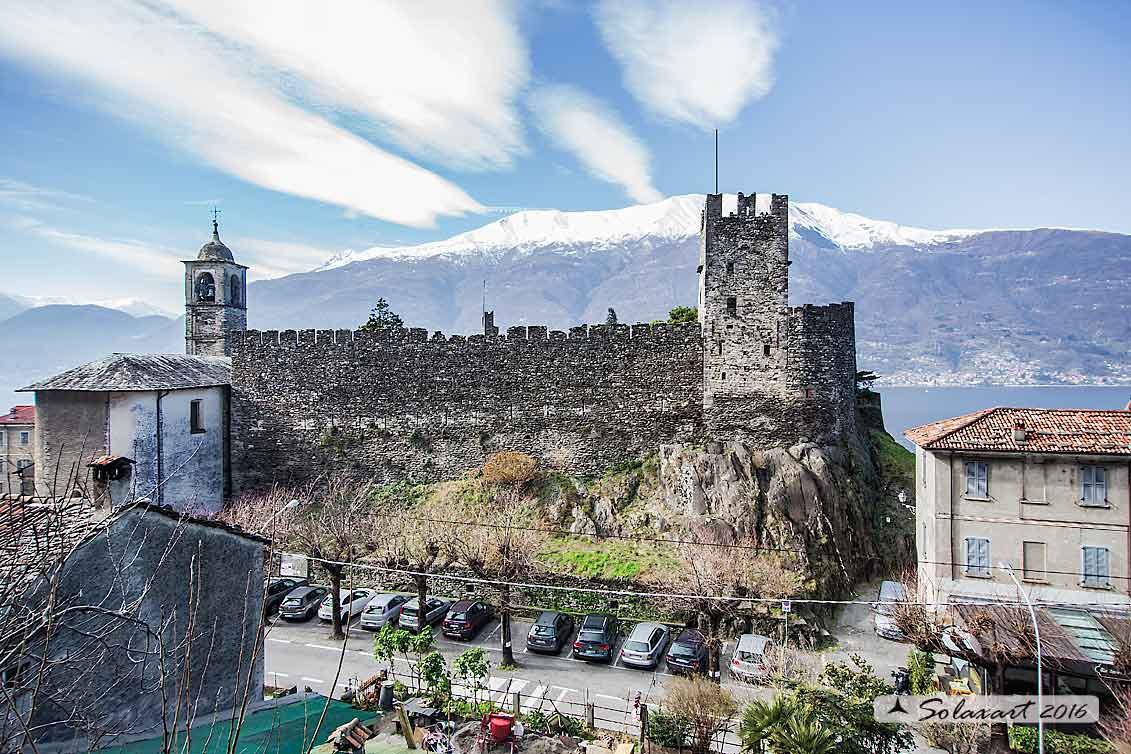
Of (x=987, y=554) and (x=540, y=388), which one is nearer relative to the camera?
(x=987, y=554)

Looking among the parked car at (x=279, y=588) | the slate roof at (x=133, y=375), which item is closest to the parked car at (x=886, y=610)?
the parked car at (x=279, y=588)

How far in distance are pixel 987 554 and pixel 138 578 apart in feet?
68.5

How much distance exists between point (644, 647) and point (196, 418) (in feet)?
70.7

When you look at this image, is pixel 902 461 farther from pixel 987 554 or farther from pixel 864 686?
pixel 864 686

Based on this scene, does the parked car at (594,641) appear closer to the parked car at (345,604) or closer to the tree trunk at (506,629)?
the tree trunk at (506,629)

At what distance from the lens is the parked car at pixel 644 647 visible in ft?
66.3

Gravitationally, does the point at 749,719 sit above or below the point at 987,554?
below

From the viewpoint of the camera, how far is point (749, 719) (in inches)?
532

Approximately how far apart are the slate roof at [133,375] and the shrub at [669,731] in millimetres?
22771

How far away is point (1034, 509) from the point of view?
19.3 metres

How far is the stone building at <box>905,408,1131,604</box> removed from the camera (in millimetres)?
18703

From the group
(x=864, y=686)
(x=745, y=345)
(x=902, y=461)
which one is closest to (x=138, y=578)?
(x=864, y=686)

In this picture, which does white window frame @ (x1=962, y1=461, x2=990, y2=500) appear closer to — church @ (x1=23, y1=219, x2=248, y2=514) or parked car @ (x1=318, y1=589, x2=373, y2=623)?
parked car @ (x1=318, y1=589, x2=373, y2=623)

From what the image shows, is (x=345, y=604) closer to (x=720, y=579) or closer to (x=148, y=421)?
(x=148, y=421)
